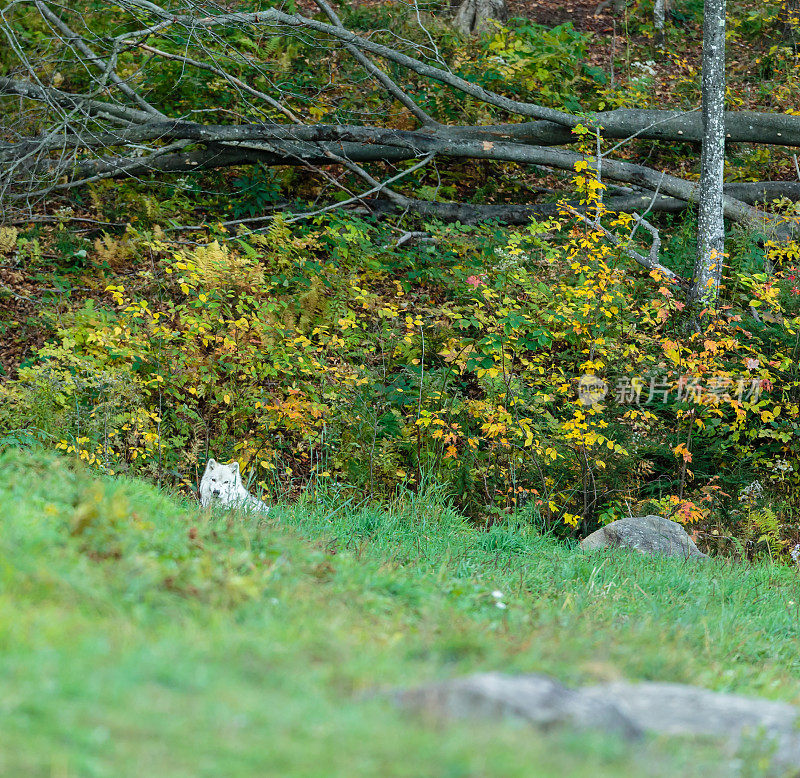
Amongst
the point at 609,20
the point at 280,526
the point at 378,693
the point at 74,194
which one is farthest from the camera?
the point at 609,20

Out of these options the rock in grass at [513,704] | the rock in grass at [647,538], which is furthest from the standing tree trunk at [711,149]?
the rock in grass at [513,704]

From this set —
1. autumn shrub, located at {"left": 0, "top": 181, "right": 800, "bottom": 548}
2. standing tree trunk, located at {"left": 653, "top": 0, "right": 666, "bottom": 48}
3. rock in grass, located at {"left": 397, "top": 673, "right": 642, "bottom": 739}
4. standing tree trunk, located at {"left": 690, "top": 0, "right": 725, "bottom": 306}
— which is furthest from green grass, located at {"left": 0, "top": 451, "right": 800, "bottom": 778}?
standing tree trunk, located at {"left": 653, "top": 0, "right": 666, "bottom": 48}

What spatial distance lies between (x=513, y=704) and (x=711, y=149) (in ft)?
26.0

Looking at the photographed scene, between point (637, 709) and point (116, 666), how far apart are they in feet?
5.76

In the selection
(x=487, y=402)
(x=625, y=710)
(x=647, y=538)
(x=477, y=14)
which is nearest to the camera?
(x=625, y=710)

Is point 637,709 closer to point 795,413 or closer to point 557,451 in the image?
point 557,451

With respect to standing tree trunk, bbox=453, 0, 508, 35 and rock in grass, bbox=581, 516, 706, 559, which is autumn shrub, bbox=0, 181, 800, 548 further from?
standing tree trunk, bbox=453, 0, 508, 35

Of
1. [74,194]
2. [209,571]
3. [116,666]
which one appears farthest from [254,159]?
[116,666]

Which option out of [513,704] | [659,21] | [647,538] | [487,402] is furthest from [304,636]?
[659,21]

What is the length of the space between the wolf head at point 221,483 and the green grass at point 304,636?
1.61 feet

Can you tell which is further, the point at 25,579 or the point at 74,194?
the point at 74,194

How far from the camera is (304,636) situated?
3201mm

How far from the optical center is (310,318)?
908 centimetres

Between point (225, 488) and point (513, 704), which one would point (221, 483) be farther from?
point (513, 704)
